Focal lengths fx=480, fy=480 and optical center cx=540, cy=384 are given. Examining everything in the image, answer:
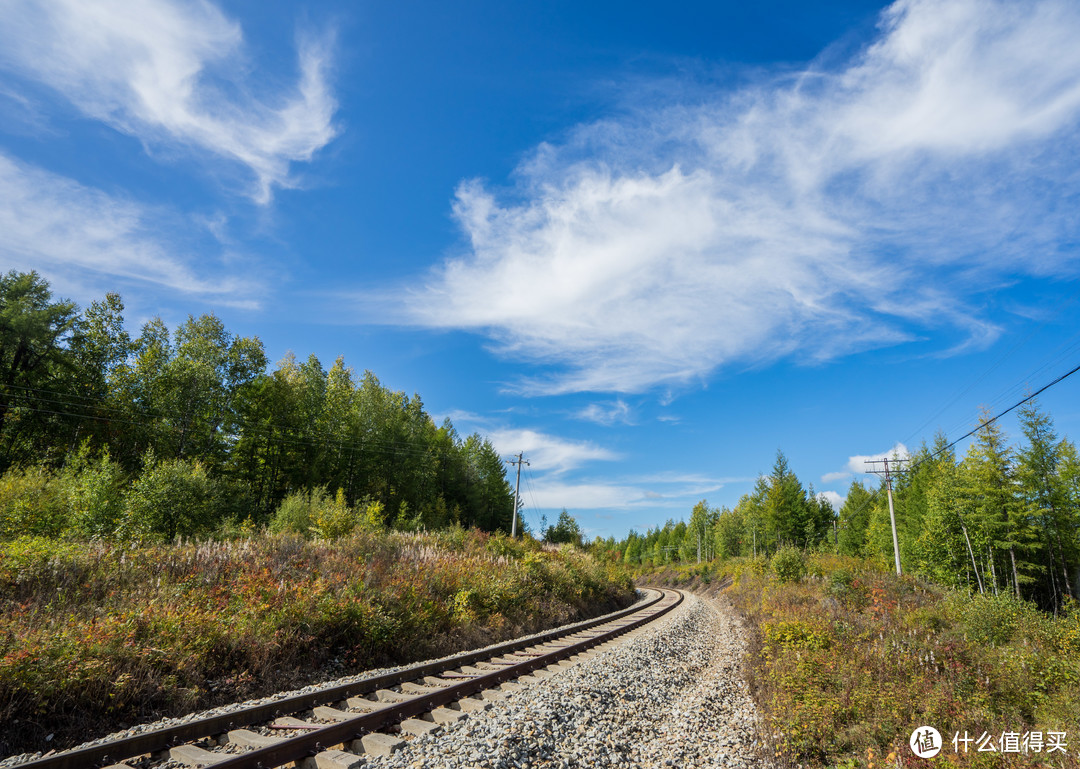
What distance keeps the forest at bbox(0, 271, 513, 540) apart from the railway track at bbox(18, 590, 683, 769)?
10245 millimetres

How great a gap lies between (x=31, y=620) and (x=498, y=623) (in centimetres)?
925

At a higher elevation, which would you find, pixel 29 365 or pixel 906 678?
pixel 29 365

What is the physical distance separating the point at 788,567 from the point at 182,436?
37.0m

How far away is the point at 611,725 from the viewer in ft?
20.6

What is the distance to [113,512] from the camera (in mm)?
14516

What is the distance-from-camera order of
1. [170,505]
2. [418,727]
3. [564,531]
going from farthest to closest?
[564,531]
[170,505]
[418,727]

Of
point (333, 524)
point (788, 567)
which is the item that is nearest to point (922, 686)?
point (333, 524)

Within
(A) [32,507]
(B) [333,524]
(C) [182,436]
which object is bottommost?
(B) [333,524]

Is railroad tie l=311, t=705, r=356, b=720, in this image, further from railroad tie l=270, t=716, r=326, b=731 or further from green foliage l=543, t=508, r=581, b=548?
green foliage l=543, t=508, r=581, b=548

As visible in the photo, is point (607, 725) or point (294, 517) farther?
point (294, 517)

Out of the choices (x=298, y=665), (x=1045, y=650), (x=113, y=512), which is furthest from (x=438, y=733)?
(x=113, y=512)

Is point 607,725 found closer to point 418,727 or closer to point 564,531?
point 418,727

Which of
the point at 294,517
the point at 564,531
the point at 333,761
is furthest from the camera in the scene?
the point at 564,531

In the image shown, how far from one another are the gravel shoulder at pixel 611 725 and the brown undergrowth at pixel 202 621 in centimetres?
347
